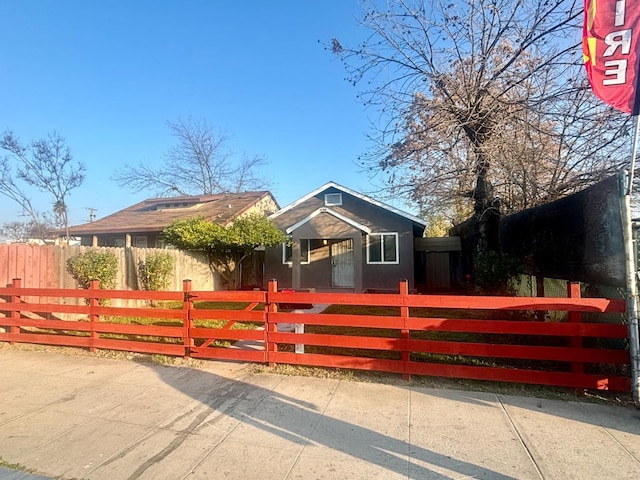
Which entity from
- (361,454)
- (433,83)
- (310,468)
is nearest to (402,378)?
(361,454)

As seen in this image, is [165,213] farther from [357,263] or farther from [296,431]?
[296,431]

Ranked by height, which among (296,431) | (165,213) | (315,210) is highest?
(165,213)

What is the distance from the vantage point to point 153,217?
18.8 meters

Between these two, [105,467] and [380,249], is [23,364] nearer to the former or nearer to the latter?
[105,467]

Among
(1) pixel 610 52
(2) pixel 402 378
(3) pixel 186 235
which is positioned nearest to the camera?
(1) pixel 610 52

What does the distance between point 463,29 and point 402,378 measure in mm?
8062

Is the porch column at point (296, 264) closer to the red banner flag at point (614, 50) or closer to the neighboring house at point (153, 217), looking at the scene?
the neighboring house at point (153, 217)

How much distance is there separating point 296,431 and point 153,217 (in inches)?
714

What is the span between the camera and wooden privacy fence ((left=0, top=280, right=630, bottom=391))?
156 inches

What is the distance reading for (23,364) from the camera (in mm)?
5305

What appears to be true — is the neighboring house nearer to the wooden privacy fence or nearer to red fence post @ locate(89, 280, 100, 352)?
red fence post @ locate(89, 280, 100, 352)

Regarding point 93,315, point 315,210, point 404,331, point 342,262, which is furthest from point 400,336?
point 315,210

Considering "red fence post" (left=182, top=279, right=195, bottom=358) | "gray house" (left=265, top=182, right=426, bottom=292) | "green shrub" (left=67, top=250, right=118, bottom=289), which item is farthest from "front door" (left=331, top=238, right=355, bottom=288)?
"red fence post" (left=182, top=279, right=195, bottom=358)

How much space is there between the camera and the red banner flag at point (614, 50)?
3.82 m
